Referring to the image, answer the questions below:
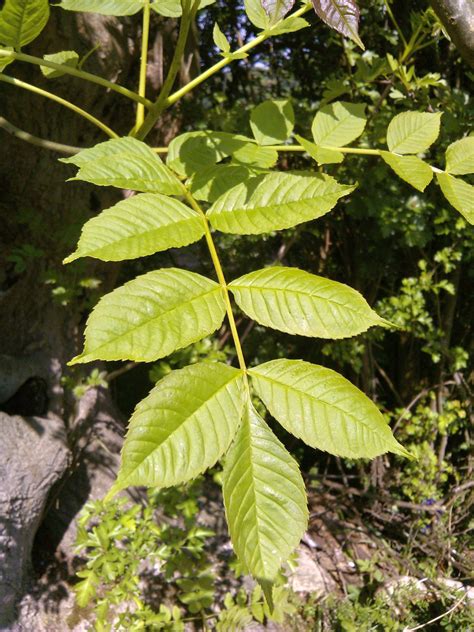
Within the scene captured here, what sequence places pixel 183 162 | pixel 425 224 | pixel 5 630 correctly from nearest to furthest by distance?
pixel 183 162 → pixel 5 630 → pixel 425 224

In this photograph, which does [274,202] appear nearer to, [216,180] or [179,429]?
[216,180]

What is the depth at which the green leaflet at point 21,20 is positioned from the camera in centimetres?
92

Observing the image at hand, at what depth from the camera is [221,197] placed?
0.89 meters

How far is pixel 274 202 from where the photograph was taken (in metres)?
0.86

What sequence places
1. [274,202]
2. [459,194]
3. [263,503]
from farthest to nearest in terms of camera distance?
[459,194] < [274,202] < [263,503]

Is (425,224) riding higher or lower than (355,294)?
lower

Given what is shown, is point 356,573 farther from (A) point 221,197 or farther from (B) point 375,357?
(A) point 221,197

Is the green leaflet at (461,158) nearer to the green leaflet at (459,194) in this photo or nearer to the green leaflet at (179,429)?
the green leaflet at (459,194)

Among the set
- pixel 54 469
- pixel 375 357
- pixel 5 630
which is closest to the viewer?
pixel 5 630

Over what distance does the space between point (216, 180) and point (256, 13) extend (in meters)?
0.45

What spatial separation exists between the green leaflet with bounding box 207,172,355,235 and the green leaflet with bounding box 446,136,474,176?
0.35 m

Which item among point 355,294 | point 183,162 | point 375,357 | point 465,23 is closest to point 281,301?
point 355,294

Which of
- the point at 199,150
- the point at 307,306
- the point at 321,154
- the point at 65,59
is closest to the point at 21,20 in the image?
the point at 65,59

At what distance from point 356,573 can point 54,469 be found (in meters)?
2.00
